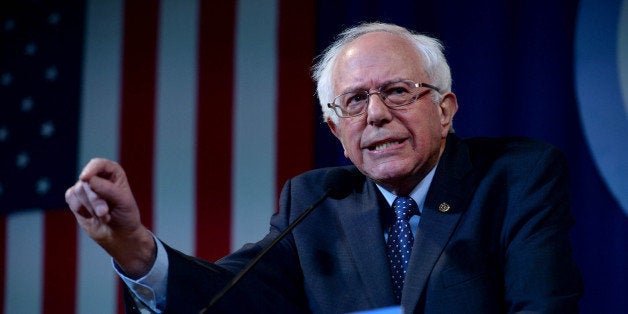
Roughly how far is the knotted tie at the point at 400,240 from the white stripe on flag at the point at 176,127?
147 centimetres

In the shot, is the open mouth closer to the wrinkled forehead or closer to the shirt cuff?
the wrinkled forehead

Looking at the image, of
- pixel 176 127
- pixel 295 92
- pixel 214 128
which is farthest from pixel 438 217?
pixel 176 127

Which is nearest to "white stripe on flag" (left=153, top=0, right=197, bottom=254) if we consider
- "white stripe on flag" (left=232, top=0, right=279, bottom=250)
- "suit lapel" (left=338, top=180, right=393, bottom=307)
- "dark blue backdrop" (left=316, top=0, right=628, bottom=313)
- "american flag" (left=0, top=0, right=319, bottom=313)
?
"american flag" (left=0, top=0, right=319, bottom=313)

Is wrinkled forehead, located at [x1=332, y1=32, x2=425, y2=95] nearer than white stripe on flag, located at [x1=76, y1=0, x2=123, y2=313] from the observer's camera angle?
Yes

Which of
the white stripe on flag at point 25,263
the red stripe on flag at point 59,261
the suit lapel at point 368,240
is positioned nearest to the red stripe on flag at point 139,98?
the red stripe on flag at point 59,261

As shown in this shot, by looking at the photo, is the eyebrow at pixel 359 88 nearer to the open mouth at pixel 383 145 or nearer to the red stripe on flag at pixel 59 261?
the open mouth at pixel 383 145

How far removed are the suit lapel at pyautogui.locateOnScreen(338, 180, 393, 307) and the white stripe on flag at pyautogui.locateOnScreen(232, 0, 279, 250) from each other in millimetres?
1097

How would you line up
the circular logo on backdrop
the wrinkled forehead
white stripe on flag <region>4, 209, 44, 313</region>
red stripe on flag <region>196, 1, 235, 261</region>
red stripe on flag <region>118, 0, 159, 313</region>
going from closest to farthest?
the wrinkled forehead
the circular logo on backdrop
red stripe on flag <region>196, 1, 235, 261</region>
red stripe on flag <region>118, 0, 159, 313</region>
white stripe on flag <region>4, 209, 44, 313</region>

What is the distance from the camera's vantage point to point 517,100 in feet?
7.61

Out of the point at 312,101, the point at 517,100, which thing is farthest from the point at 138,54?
the point at 517,100

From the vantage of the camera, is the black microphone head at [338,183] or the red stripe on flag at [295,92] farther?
the red stripe on flag at [295,92]

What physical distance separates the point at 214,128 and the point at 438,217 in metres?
1.59

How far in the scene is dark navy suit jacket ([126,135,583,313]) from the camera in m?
1.30

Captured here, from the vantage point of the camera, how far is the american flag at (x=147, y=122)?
2.75m
